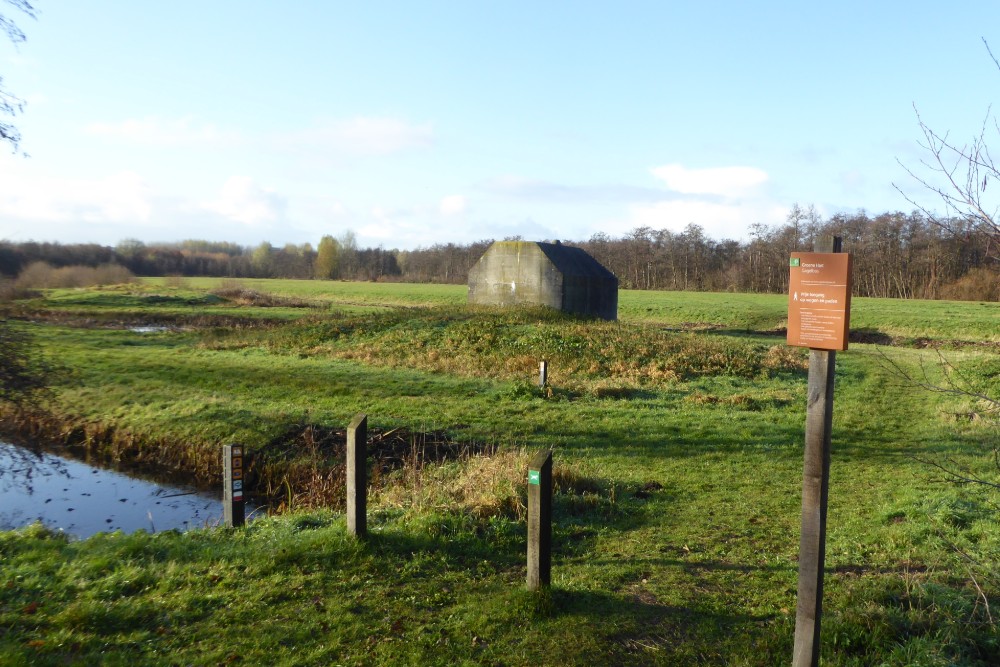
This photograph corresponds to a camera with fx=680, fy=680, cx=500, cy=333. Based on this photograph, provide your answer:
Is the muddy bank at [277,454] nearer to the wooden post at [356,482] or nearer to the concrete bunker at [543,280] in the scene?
the wooden post at [356,482]

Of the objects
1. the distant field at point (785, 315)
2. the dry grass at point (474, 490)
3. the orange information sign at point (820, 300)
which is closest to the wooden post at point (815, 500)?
the orange information sign at point (820, 300)

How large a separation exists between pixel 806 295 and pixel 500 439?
938 cm

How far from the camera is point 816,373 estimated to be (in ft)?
15.3

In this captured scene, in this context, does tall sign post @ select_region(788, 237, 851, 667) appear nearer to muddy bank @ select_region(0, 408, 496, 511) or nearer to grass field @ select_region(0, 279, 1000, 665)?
grass field @ select_region(0, 279, 1000, 665)

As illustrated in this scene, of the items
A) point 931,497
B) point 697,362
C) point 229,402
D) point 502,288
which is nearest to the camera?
point 931,497

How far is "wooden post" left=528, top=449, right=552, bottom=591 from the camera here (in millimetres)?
6004

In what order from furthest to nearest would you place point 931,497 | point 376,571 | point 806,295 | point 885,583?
point 931,497 → point 376,571 → point 885,583 → point 806,295

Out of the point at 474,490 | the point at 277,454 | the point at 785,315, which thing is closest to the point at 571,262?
the point at 785,315

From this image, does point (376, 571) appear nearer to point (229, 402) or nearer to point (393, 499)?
point (393, 499)

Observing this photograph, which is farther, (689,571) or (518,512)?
(518,512)

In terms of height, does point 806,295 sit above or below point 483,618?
above

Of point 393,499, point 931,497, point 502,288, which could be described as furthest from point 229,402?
point 502,288

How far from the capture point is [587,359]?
72.9 feet

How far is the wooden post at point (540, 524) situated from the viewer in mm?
6004
